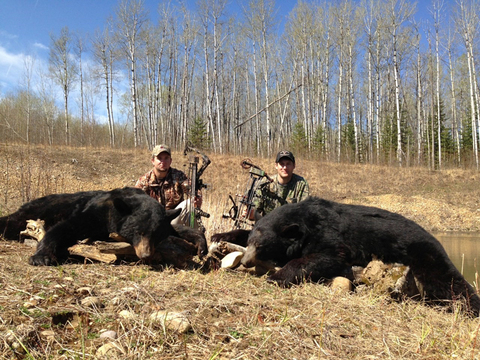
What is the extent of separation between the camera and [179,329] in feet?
6.44

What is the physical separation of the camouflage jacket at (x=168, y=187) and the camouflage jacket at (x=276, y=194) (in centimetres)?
117

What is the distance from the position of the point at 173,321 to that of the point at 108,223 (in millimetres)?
2037

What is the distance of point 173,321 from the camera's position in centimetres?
200

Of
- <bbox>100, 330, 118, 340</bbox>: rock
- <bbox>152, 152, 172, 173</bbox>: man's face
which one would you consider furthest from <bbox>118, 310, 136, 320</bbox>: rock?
<bbox>152, 152, 172, 173</bbox>: man's face

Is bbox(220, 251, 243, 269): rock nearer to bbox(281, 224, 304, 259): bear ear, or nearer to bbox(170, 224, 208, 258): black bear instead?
bbox(170, 224, 208, 258): black bear

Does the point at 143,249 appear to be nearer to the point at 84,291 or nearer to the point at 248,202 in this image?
the point at 84,291

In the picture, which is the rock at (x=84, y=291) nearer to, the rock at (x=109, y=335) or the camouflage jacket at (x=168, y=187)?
the rock at (x=109, y=335)

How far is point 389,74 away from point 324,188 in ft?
67.9

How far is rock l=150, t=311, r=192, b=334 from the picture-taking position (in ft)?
6.47

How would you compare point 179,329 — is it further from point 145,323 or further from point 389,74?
point 389,74

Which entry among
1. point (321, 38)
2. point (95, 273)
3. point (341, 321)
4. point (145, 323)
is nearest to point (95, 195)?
point (95, 273)

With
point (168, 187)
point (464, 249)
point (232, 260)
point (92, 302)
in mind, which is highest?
point (168, 187)

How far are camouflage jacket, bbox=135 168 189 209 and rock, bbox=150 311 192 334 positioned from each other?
3.53 meters

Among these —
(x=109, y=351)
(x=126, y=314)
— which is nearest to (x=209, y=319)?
(x=126, y=314)
